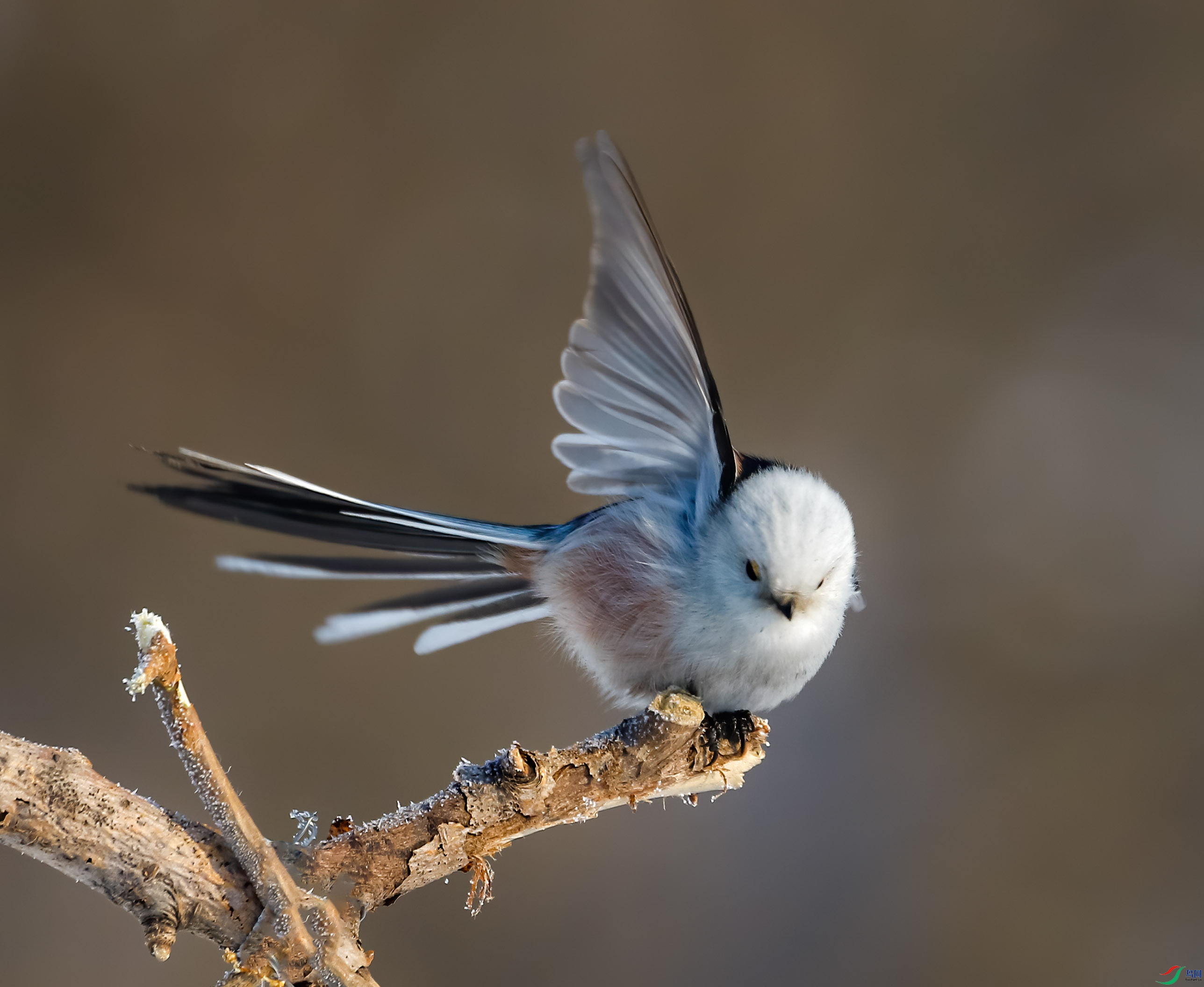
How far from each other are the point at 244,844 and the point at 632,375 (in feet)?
1.39

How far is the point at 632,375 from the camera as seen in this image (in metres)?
0.71

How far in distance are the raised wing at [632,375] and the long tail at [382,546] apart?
0.33 feet

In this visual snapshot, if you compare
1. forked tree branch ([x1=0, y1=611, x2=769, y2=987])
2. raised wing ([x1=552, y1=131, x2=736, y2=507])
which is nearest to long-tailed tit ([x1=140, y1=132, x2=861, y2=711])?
raised wing ([x1=552, y1=131, x2=736, y2=507])

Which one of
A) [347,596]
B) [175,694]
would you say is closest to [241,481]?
[175,694]

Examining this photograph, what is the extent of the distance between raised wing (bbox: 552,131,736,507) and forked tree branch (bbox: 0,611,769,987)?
254 millimetres

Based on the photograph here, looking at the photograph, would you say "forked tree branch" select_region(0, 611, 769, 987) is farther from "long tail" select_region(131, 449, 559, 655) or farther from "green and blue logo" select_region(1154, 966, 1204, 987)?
"green and blue logo" select_region(1154, 966, 1204, 987)

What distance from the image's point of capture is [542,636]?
0.88 m

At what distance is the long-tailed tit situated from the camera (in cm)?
65

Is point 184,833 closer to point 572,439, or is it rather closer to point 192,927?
point 192,927

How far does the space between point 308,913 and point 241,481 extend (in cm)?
30

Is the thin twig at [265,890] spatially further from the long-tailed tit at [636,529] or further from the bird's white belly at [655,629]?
the bird's white belly at [655,629]

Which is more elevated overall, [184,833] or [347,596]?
[347,596]

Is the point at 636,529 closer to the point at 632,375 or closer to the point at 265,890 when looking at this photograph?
the point at 632,375

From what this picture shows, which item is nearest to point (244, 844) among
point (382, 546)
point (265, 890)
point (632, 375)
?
point (265, 890)
